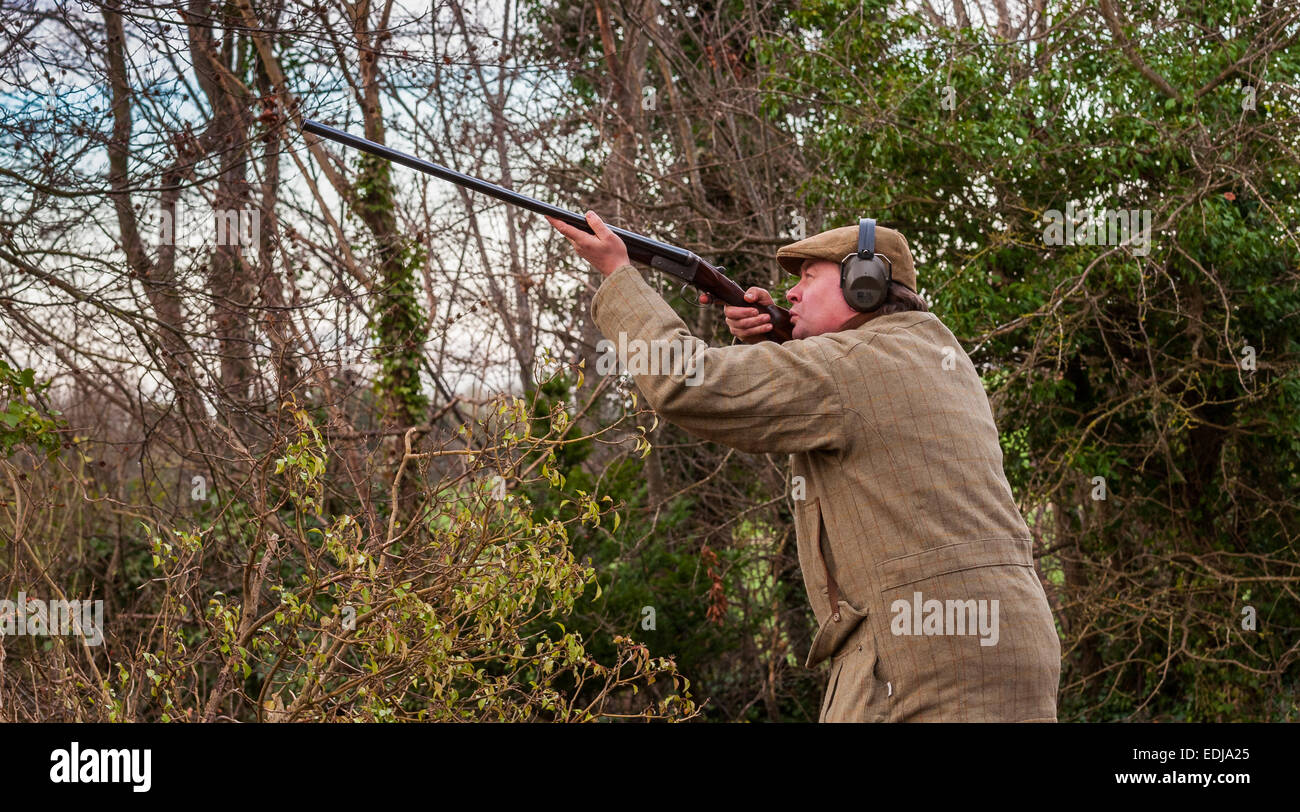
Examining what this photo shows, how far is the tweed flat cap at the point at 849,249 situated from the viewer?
3055mm

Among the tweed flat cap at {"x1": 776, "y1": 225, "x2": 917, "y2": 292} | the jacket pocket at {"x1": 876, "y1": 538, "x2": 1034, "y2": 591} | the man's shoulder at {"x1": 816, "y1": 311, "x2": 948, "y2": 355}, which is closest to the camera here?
the jacket pocket at {"x1": 876, "y1": 538, "x2": 1034, "y2": 591}

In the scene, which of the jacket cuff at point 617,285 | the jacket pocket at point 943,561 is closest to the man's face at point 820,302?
the jacket cuff at point 617,285

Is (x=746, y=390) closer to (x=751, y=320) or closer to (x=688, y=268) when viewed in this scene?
(x=751, y=320)

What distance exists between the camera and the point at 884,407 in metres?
2.77

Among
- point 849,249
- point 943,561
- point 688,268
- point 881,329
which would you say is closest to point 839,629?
point 943,561

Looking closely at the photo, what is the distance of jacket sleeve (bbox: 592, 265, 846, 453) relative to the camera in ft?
8.89

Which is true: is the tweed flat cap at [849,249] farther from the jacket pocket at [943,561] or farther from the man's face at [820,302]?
the jacket pocket at [943,561]

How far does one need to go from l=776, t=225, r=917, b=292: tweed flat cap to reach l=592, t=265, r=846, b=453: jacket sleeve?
0.35m

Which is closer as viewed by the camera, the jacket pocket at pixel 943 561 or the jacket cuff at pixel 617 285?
the jacket pocket at pixel 943 561

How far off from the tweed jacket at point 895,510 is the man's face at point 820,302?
21cm

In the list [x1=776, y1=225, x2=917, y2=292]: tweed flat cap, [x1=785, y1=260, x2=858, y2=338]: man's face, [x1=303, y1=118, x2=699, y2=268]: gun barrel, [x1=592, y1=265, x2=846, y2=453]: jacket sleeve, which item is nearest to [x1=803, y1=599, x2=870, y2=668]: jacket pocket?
[x1=592, y1=265, x2=846, y2=453]: jacket sleeve

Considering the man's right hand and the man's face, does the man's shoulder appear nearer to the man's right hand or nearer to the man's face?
the man's face

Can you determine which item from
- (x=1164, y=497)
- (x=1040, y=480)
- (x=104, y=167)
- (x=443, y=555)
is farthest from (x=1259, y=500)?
(x=104, y=167)
